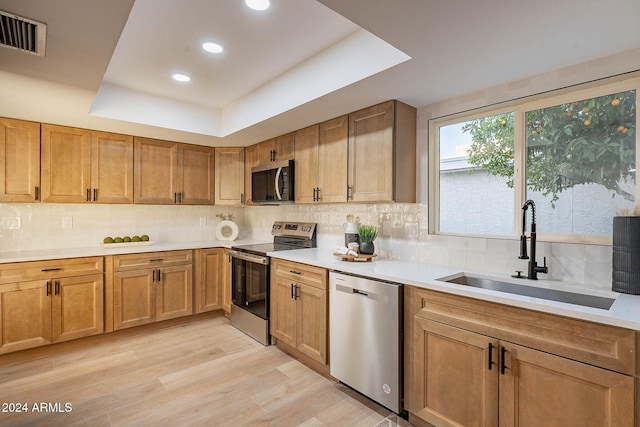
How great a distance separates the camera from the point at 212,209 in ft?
15.0

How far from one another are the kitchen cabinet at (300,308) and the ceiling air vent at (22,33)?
214cm

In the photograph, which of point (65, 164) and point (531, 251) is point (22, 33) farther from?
point (531, 251)

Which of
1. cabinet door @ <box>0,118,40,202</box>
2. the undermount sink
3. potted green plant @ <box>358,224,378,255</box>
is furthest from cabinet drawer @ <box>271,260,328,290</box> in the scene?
cabinet door @ <box>0,118,40,202</box>

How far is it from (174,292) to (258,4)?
3055mm

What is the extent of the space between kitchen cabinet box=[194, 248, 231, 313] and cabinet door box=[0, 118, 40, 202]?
5.54ft

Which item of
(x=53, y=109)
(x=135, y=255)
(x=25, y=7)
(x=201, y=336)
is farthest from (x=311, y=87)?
(x=201, y=336)

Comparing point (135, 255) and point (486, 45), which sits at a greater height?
point (486, 45)

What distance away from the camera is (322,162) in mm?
2988

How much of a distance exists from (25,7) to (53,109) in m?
1.62

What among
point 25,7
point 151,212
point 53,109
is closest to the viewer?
point 25,7

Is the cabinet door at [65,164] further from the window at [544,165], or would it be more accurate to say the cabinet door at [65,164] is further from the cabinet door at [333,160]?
the window at [544,165]

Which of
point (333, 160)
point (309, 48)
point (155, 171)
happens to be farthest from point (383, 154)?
point (155, 171)

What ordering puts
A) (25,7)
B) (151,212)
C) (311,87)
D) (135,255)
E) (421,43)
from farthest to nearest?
(151,212) → (135,255) → (311,87) → (421,43) → (25,7)

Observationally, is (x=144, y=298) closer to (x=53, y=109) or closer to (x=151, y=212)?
(x=151, y=212)
